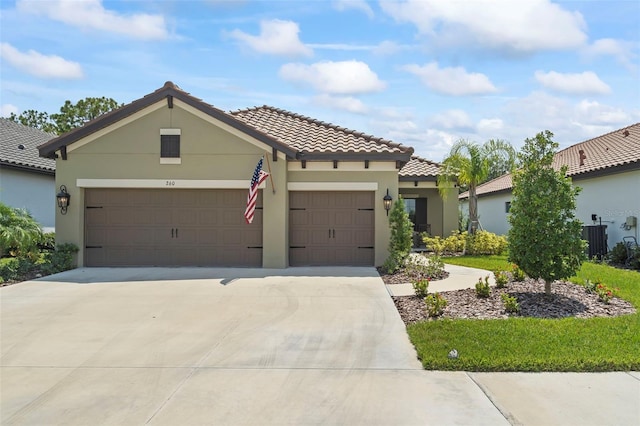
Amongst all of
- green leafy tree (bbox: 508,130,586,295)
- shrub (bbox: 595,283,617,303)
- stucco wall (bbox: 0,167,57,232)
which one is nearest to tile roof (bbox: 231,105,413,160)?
green leafy tree (bbox: 508,130,586,295)

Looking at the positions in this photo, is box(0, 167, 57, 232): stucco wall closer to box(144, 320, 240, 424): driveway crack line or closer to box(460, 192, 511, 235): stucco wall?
box(144, 320, 240, 424): driveway crack line

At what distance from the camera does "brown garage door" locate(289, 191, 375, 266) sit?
13.1m

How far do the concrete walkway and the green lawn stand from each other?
2619mm

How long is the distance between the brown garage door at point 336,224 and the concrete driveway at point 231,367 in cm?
381

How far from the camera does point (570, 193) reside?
7.97 metres

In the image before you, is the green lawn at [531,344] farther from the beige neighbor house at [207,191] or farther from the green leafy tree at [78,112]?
the green leafy tree at [78,112]

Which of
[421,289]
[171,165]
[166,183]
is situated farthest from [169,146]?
[421,289]

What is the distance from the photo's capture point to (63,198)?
41.3 feet

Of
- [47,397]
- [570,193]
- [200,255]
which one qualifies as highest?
[570,193]

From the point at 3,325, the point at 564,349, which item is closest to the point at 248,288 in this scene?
the point at 3,325

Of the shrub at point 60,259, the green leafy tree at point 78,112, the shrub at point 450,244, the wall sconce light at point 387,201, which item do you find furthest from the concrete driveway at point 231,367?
the green leafy tree at point 78,112

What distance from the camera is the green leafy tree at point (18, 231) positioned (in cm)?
1178

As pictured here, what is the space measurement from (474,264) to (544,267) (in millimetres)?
5935

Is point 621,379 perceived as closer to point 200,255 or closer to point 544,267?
point 544,267
